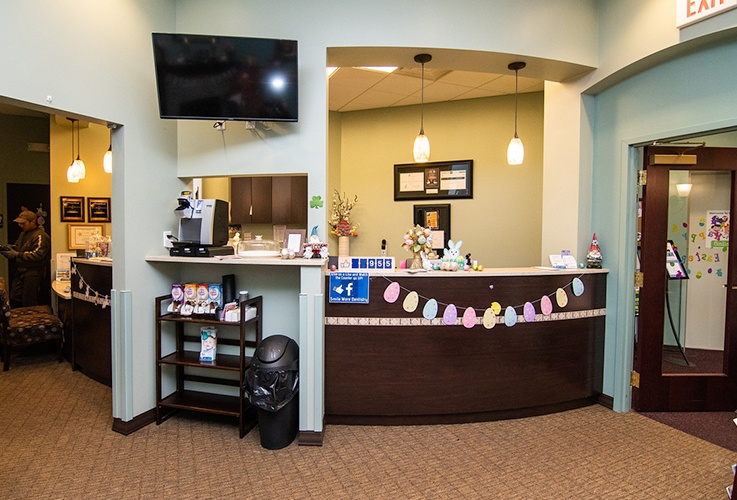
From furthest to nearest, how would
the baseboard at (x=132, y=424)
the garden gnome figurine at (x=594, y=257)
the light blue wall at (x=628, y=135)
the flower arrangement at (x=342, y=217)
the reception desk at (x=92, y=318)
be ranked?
the flower arrangement at (x=342, y=217)
the reception desk at (x=92, y=318)
the garden gnome figurine at (x=594, y=257)
the baseboard at (x=132, y=424)
the light blue wall at (x=628, y=135)

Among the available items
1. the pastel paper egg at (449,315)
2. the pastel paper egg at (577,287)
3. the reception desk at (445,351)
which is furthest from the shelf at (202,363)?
the pastel paper egg at (577,287)

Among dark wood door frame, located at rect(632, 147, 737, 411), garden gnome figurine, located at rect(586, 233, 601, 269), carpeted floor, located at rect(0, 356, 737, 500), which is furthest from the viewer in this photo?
garden gnome figurine, located at rect(586, 233, 601, 269)

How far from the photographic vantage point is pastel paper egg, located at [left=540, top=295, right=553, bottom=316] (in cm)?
309

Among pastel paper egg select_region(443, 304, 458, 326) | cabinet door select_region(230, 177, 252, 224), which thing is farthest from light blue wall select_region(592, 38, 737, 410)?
cabinet door select_region(230, 177, 252, 224)

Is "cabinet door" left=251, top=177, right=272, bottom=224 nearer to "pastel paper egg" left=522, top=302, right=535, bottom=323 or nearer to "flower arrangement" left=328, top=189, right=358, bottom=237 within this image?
"flower arrangement" left=328, top=189, right=358, bottom=237

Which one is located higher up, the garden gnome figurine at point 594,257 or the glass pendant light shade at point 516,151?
the glass pendant light shade at point 516,151

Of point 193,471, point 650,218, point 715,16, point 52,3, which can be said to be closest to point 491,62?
point 715,16

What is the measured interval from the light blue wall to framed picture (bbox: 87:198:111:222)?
5900mm

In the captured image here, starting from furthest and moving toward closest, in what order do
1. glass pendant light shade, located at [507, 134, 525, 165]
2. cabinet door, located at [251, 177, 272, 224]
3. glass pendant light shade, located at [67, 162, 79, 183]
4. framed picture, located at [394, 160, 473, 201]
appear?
cabinet door, located at [251, 177, 272, 224], framed picture, located at [394, 160, 473, 201], glass pendant light shade, located at [67, 162, 79, 183], glass pendant light shade, located at [507, 134, 525, 165]

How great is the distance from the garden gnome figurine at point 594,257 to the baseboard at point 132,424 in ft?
12.3

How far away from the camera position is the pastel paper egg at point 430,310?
9.52ft

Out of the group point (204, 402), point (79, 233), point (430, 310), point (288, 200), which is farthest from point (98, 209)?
point (430, 310)

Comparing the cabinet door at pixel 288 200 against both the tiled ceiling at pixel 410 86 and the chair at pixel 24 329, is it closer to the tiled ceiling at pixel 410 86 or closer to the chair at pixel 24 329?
the tiled ceiling at pixel 410 86

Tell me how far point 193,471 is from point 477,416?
6.63 ft
